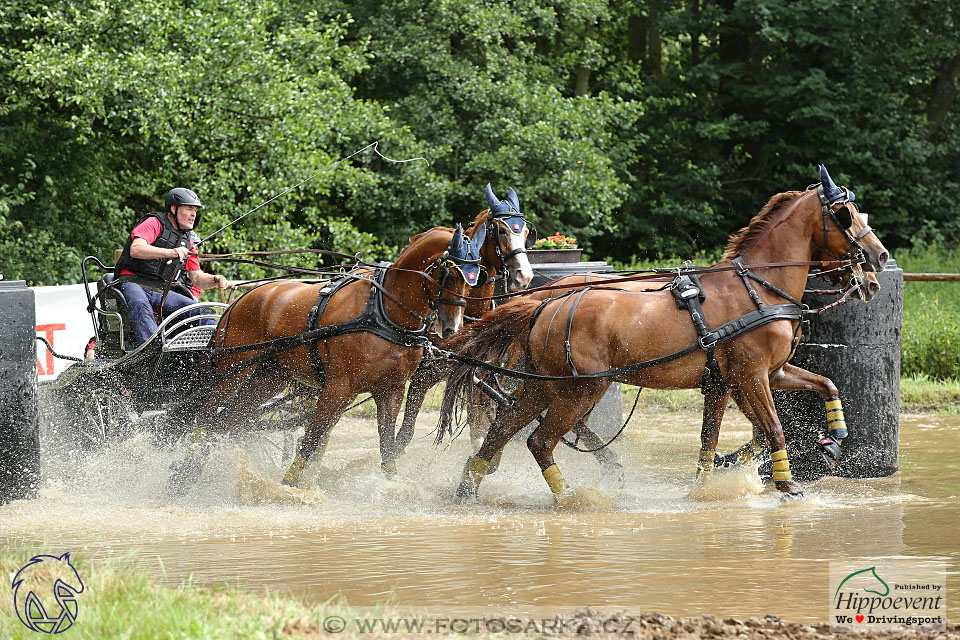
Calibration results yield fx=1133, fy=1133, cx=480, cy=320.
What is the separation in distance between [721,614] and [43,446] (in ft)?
18.8

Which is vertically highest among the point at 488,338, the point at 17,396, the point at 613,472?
the point at 488,338

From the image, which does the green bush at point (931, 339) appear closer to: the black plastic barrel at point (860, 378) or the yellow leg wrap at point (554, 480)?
the black plastic barrel at point (860, 378)

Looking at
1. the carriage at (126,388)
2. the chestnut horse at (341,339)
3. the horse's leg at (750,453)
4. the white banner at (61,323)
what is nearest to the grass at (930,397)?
the horse's leg at (750,453)

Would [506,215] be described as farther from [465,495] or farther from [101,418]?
[101,418]

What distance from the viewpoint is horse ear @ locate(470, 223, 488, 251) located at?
7.52 metres

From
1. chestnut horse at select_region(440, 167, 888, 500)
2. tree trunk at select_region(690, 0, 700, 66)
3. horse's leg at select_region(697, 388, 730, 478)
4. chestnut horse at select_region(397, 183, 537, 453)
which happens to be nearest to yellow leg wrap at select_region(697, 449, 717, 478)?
horse's leg at select_region(697, 388, 730, 478)

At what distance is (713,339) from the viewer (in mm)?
7320

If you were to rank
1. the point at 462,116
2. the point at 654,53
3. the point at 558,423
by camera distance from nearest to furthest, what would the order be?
the point at 558,423, the point at 462,116, the point at 654,53

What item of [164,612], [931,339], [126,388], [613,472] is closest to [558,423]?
[613,472]

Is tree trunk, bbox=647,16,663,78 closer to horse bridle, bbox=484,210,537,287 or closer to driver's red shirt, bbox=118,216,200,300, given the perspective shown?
driver's red shirt, bbox=118,216,200,300

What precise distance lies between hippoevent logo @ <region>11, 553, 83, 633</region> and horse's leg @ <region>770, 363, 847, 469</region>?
4725 mm

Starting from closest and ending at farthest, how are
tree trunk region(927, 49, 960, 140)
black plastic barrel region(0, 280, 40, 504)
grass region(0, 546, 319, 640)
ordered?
grass region(0, 546, 319, 640) → black plastic barrel region(0, 280, 40, 504) → tree trunk region(927, 49, 960, 140)

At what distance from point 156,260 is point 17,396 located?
176cm

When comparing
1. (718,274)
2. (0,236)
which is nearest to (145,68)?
(0,236)
